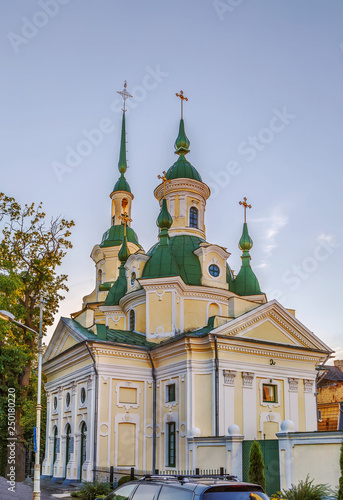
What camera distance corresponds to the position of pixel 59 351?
32.4m

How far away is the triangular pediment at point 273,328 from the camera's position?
26680 mm

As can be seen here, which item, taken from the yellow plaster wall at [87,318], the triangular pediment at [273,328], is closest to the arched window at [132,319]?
the yellow plaster wall at [87,318]

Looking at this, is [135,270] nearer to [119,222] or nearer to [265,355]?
[265,355]

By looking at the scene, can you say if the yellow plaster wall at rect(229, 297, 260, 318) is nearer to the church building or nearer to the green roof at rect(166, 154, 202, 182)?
the church building

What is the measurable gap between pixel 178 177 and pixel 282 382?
47.7 ft

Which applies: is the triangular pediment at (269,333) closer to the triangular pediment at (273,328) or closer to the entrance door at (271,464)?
the triangular pediment at (273,328)

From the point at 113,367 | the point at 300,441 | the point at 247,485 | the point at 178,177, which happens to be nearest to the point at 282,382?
the point at 113,367

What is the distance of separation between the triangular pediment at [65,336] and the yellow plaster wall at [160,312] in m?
3.34

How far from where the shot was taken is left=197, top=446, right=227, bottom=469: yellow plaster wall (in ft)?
70.1

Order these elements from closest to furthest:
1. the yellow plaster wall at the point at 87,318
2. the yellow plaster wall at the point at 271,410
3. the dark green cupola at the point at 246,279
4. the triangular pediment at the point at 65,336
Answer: the yellow plaster wall at the point at 271,410 < the triangular pediment at the point at 65,336 < the yellow plaster wall at the point at 87,318 < the dark green cupola at the point at 246,279

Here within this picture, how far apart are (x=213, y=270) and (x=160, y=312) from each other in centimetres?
434

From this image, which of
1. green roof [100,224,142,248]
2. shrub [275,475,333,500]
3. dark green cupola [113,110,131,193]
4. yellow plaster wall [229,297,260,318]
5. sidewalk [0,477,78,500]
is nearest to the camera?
shrub [275,475,333,500]

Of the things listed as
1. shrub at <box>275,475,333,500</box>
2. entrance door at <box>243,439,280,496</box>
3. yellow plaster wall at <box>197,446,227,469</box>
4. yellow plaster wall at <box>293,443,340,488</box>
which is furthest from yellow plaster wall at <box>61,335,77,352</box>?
shrub at <box>275,475,333,500</box>

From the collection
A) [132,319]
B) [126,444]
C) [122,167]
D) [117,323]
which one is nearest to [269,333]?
[132,319]
